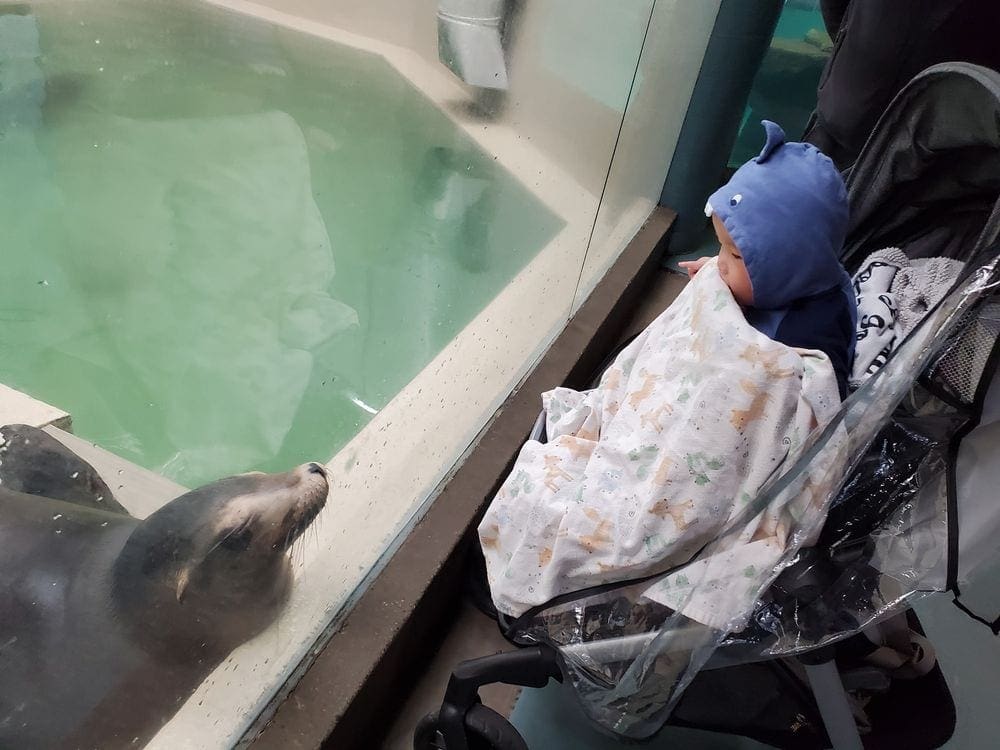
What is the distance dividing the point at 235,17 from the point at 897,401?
2.52 meters

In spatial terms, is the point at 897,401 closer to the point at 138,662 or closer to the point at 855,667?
the point at 855,667

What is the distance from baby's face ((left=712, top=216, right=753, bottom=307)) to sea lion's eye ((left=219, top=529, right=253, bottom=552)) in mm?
600

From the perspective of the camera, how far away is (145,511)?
2.41 ft

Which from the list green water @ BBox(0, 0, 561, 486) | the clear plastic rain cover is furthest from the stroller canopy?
green water @ BBox(0, 0, 561, 486)

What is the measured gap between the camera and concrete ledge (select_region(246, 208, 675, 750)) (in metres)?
0.78

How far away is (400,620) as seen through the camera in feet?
2.94

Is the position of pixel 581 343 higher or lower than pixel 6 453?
lower

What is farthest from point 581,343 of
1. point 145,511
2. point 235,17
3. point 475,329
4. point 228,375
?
point 235,17

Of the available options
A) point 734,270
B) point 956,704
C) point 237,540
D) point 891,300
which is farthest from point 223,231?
point 956,704

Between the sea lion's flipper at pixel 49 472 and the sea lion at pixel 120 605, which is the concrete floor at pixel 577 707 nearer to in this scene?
the sea lion at pixel 120 605

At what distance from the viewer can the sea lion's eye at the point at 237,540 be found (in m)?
0.73

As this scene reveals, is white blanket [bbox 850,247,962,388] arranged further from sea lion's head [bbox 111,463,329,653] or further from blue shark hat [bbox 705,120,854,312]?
sea lion's head [bbox 111,463,329,653]

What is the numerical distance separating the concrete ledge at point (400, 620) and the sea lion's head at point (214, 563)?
10 cm

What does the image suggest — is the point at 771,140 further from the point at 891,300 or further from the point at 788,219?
the point at 891,300
